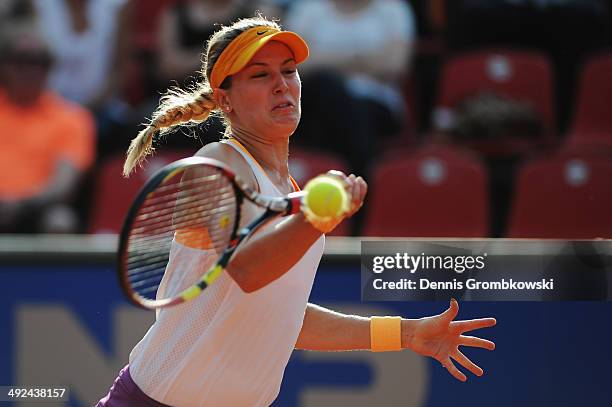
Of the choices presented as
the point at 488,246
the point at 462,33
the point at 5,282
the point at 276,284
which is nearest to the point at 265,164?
the point at 276,284

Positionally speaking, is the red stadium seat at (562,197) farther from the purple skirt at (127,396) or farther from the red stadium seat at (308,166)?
the purple skirt at (127,396)

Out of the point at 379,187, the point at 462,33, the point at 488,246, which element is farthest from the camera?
the point at 462,33

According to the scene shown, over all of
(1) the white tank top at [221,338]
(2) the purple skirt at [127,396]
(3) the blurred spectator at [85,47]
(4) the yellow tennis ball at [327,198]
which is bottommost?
(2) the purple skirt at [127,396]

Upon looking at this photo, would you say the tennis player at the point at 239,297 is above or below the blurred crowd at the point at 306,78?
below

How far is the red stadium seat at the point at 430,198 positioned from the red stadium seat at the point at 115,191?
3.71ft

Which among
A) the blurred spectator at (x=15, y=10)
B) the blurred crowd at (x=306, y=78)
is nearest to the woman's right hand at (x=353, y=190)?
the blurred crowd at (x=306, y=78)

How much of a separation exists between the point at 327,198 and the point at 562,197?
348cm

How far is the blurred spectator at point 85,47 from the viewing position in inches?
277

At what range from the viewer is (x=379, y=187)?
231 inches

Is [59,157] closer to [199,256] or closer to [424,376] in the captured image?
[424,376]

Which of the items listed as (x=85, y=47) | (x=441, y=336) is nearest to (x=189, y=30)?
(x=85, y=47)

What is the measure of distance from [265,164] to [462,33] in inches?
169

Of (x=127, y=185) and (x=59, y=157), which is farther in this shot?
(x=59, y=157)

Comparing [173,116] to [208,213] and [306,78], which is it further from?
[306,78]
